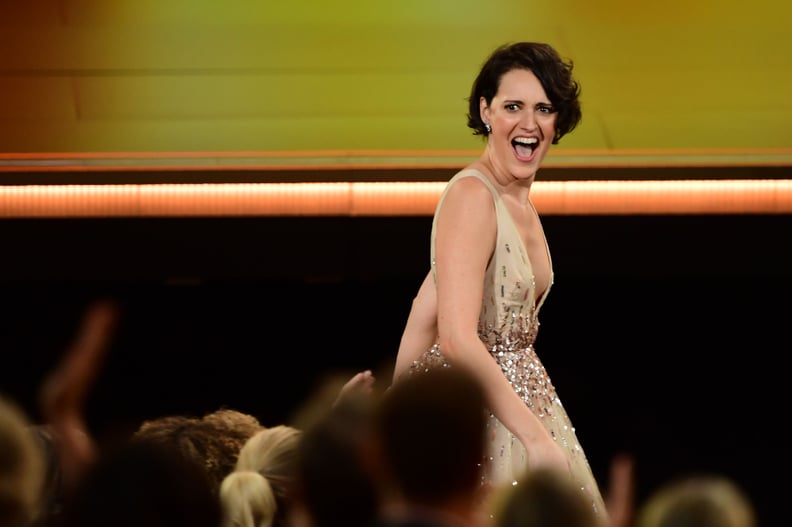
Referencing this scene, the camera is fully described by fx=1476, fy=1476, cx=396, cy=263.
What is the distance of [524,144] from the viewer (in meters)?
2.50

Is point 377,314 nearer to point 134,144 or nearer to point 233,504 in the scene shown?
point 134,144

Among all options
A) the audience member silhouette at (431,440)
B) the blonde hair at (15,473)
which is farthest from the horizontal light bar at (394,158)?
the audience member silhouette at (431,440)

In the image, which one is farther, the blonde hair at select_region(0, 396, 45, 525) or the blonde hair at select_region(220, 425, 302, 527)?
the blonde hair at select_region(220, 425, 302, 527)

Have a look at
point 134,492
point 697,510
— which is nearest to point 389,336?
point 697,510

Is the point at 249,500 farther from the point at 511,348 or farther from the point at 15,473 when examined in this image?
the point at 15,473

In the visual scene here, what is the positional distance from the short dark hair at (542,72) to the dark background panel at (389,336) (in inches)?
84.8

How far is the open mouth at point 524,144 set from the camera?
2494 millimetres

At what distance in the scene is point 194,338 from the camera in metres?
4.86

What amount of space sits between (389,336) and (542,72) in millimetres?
2480

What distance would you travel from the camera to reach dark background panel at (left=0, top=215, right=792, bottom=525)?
15.5 feet

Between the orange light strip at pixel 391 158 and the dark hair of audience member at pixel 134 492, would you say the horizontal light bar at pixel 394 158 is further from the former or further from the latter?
the dark hair of audience member at pixel 134 492

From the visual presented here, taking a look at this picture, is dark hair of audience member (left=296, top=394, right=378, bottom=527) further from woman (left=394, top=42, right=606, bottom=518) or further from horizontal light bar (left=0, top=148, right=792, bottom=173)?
horizontal light bar (left=0, top=148, right=792, bottom=173)

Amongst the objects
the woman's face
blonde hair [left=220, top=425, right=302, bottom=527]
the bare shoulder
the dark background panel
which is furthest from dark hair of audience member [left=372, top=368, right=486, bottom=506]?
the dark background panel

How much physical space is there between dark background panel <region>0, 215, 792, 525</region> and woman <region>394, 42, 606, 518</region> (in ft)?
7.06
